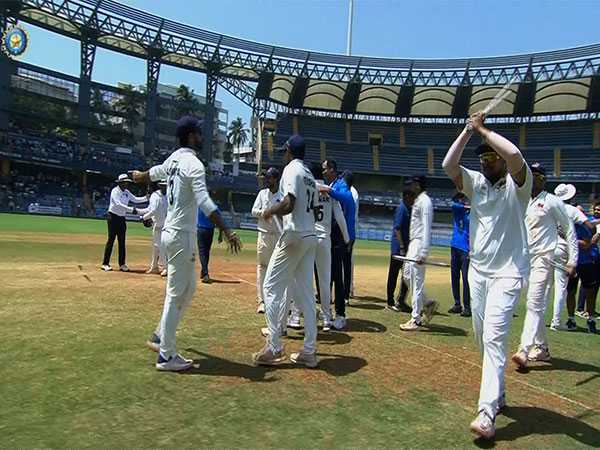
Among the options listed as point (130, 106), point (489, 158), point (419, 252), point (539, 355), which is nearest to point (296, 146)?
point (489, 158)

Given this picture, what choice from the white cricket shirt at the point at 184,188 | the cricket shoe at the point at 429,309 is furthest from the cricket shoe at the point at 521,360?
the white cricket shirt at the point at 184,188

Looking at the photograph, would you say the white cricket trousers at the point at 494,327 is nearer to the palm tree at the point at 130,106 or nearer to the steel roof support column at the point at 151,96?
the steel roof support column at the point at 151,96

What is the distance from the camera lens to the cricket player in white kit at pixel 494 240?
153 inches

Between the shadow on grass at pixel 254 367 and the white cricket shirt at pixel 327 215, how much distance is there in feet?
4.88

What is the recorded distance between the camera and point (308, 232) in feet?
17.4

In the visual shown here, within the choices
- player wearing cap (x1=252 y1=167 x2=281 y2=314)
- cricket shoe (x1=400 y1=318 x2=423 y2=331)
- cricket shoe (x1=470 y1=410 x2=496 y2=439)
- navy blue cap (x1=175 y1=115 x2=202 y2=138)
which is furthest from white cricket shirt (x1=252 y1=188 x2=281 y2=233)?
cricket shoe (x1=470 y1=410 x2=496 y2=439)

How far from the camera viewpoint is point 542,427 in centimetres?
397

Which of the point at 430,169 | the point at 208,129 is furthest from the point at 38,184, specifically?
the point at 430,169

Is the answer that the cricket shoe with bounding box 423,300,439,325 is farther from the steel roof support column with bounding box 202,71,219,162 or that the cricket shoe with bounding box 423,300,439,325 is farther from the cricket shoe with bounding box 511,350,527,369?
the steel roof support column with bounding box 202,71,219,162

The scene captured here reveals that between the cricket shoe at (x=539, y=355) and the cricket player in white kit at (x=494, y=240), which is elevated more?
the cricket player in white kit at (x=494, y=240)

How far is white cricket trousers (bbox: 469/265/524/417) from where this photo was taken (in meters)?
3.77

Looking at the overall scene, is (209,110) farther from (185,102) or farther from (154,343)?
(154,343)

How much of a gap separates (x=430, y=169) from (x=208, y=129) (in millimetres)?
28863

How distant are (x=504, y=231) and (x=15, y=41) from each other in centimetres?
5937
